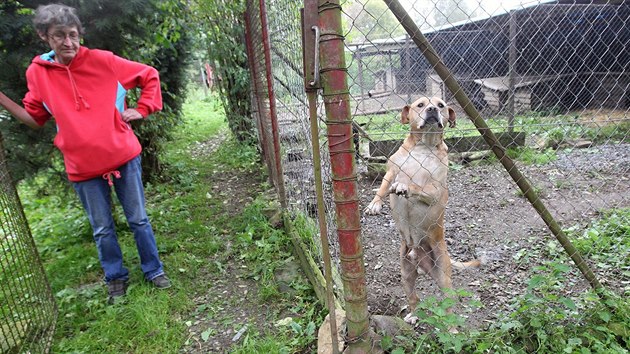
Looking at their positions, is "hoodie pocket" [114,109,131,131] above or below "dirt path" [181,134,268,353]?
above

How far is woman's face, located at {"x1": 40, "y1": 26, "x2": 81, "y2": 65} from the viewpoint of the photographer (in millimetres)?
2366

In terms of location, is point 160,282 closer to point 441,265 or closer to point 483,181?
point 441,265

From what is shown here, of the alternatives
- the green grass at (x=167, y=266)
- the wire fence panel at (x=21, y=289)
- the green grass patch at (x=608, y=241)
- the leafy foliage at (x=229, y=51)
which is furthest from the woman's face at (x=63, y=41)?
the green grass patch at (x=608, y=241)

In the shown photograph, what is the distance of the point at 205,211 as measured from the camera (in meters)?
4.51

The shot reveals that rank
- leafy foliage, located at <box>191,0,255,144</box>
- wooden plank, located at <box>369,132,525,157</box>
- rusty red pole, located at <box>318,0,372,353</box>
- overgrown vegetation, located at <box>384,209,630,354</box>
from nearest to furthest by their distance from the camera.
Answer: rusty red pole, located at <box>318,0,372,353</box> → overgrown vegetation, located at <box>384,209,630,354</box> → leafy foliage, located at <box>191,0,255,144</box> → wooden plank, located at <box>369,132,525,157</box>

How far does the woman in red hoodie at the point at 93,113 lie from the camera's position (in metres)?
2.46

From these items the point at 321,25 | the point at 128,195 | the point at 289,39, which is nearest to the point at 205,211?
the point at 128,195

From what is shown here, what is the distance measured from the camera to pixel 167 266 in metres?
3.30

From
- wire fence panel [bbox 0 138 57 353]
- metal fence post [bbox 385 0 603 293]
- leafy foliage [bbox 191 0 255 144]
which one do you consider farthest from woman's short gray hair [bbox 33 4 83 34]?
leafy foliage [bbox 191 0 255 144]

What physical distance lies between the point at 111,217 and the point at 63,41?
4.06 feet

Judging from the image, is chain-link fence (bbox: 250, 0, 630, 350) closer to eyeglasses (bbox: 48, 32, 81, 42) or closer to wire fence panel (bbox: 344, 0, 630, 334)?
wire fence panel (bbox: 344, 0, 630, 334)

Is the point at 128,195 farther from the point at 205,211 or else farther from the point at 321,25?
the point at 321,25

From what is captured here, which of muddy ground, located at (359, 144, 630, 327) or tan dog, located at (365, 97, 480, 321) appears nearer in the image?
tan dog, located at (365, 97, 480, 321)

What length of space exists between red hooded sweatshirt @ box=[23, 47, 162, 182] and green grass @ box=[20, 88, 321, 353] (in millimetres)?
980
